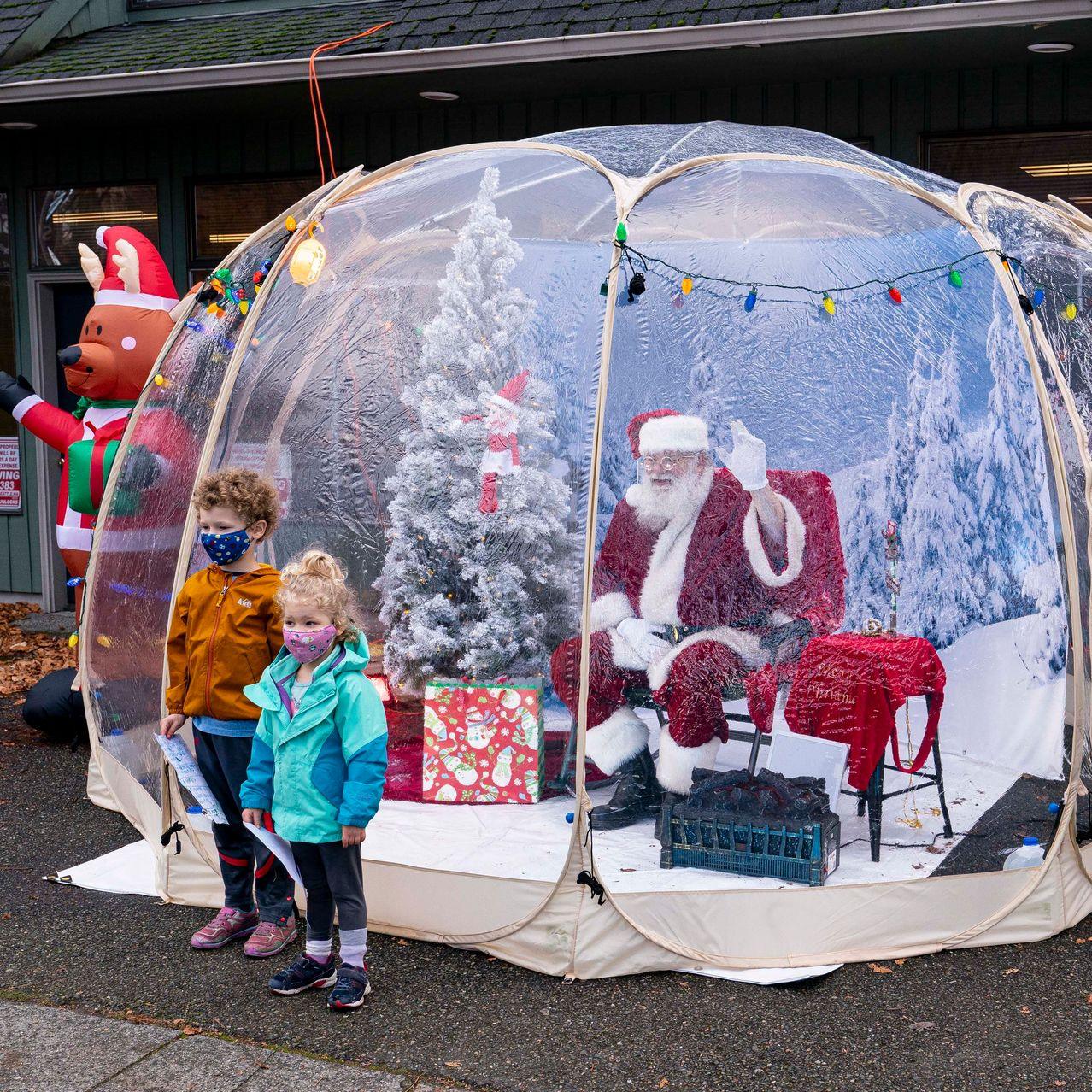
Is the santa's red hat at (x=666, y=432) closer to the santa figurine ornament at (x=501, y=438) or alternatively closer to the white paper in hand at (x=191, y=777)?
the santa figurine ornament at (x=501, y=438)

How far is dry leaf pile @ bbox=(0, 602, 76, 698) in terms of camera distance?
7633 mm

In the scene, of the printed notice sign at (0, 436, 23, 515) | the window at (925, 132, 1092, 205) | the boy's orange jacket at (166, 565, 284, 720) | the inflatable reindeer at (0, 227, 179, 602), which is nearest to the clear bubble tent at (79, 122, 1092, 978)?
the boy's orange jacket at (166, 565, 284, 720)

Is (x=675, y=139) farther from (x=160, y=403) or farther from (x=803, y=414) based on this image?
(x=160, y=403)

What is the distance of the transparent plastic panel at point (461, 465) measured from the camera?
4.10m

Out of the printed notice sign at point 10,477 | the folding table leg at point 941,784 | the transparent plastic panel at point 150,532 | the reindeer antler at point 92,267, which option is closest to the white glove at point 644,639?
the folding table leg at point 941,784

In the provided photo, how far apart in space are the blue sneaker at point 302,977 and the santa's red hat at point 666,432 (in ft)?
5.92

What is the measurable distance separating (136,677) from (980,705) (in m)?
3.02

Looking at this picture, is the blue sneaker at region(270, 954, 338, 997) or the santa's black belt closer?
the blue sneaker at region(270, 954, 338, 997)

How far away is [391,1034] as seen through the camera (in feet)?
11.7

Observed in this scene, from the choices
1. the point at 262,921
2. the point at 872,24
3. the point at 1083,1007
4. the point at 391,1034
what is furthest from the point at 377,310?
the point at 872,24

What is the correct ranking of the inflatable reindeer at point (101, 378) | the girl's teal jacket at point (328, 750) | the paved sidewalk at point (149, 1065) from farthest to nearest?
the inflatable reindeer at point (101, 378), the girl's teal jacket at point (328, 750), the paved sidewalk at point (149, 1065)

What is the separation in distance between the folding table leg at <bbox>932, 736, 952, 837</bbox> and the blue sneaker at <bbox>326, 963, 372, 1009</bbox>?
1.86 metres

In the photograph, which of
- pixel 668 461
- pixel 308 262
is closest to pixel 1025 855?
pixel 668 461

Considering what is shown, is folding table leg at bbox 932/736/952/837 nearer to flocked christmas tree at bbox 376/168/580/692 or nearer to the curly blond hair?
flocked christmas tree at bbox 376/168/580/692
